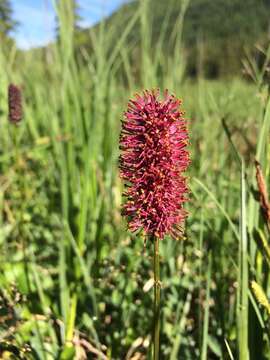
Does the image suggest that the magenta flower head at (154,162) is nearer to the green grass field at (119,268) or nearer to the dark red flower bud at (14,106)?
the green grass field at (119,268)

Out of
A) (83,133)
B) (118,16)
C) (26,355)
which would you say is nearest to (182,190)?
(26,355)

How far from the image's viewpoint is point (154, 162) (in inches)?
44.3

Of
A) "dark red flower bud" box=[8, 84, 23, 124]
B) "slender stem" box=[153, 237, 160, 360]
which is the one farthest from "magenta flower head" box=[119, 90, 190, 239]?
"dark red flower bud" box=[8, 84, 23, 124]

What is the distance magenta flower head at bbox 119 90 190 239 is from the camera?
113 centimetres

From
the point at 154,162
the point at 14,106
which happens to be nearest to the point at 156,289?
the point at 154,162

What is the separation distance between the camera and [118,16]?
340cm

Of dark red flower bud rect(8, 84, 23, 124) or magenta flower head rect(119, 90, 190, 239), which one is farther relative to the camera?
dark red flower bud rect(8, 84, 23, 124)

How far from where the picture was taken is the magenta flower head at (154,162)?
113 centimetres

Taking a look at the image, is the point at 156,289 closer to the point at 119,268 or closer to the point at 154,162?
the point at 154,162

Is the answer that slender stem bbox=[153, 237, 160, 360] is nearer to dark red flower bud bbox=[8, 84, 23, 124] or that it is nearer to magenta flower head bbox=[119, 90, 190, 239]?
magenta flower head bbox=[119, 90, 190, 239]

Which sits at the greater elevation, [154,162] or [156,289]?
[154,162]

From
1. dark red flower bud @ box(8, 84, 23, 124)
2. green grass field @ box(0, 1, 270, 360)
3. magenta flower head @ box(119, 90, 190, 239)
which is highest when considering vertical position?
dark red flower bud @ box(8, 84, 23, 124)

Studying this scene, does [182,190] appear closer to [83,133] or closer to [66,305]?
[66,305]

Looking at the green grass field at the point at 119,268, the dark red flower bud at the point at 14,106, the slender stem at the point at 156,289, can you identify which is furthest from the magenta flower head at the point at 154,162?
the dark red flower bud at the point at 14,106
